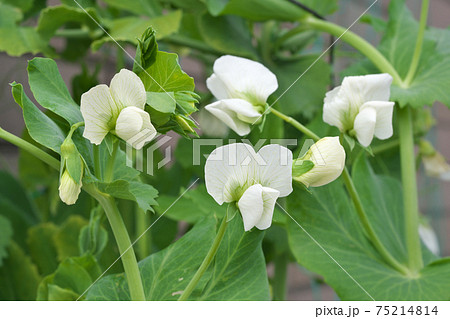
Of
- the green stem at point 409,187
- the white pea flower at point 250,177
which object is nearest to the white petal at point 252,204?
the white pea flower at point 250,177

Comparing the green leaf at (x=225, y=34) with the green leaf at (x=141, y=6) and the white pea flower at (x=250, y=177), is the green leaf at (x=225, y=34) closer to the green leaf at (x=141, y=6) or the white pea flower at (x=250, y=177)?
the green leaf at (x=141, y=6)

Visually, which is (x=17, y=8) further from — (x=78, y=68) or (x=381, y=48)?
(x=381, y=48)

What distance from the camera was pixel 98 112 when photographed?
22 cm

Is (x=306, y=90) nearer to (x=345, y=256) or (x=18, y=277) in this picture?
(x=345, y=256)

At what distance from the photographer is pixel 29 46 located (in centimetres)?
42

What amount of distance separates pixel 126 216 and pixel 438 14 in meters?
A: 0.92

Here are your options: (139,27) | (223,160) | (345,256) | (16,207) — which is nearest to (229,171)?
(223,160)

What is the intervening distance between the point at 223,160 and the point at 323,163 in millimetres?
49

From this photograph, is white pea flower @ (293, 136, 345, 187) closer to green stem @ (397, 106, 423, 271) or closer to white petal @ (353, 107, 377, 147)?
white petal @ (353, 107, 377, 147)

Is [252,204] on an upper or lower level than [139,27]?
lower

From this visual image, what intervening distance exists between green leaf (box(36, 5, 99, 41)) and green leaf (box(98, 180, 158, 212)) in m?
0.22

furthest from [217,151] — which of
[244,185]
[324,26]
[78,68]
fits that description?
[78,68]

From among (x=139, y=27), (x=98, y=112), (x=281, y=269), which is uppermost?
(x=139, y=27)
